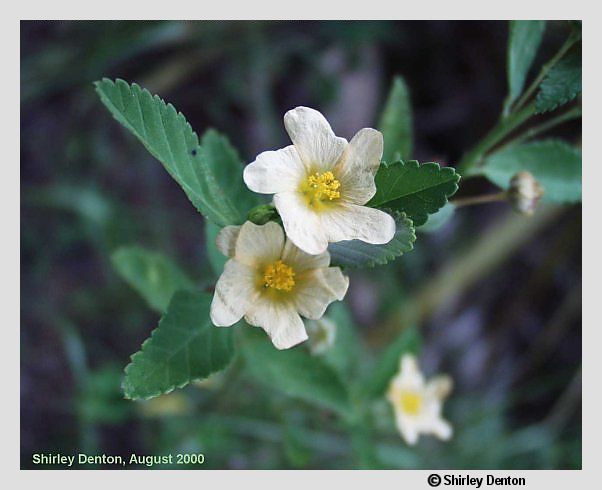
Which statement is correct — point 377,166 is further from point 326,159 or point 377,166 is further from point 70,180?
point 70,180

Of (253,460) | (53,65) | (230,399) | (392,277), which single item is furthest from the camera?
(392,277)

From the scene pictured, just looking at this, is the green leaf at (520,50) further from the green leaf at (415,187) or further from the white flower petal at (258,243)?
the white flower petal at (258,243)

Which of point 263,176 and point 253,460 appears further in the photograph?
point 253,460

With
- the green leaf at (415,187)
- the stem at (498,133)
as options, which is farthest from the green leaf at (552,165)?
the green leaf at (415,187)

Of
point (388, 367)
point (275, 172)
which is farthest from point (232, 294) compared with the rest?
point (388, 367)

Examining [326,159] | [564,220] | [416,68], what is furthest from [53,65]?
[564,220]

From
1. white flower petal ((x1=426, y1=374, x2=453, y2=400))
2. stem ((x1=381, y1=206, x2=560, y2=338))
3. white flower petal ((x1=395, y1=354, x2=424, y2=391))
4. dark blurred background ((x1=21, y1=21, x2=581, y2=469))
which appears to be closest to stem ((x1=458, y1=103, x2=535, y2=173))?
white flower petal ((x1=395, y1=354, x2=424, y2=391))

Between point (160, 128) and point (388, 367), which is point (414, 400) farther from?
point (160, 128)

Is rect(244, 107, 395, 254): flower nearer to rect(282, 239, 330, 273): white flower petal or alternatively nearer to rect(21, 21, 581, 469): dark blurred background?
rect(282, 239, 330, 273): white flower petal
